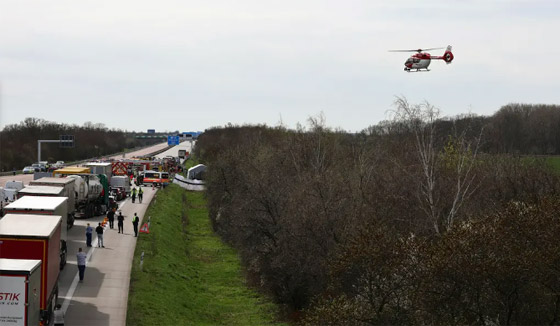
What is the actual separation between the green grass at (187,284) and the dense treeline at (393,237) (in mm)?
1575

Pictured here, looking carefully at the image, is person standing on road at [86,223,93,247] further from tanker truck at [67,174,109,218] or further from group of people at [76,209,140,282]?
tanker truck at [67,174,109,218]

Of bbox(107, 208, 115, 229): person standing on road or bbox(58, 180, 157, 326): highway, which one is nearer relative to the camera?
bbox(58, 180, 157, 326): highway

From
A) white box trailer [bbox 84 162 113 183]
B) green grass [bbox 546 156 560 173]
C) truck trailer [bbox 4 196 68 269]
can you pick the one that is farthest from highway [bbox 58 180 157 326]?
green grass [bbox 546 156 560 173]

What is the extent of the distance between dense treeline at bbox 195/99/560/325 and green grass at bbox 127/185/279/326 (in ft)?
5.17

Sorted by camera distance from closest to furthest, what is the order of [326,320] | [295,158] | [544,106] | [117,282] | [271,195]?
[326,320] → [117,282] → [271,195] → [295,158] → [544,106]

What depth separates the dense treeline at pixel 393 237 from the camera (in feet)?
74.5

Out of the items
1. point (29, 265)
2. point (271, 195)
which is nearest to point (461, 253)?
point (29, 265)

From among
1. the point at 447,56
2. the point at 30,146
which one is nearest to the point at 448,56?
the point at 447,56

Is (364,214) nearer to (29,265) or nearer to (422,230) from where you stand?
(422,230)

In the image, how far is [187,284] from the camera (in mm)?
44281

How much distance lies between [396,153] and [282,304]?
39329 millimetres

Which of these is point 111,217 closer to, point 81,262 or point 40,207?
point 40,207

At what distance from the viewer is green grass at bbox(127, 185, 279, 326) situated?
115 feet

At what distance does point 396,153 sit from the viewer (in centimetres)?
7850
